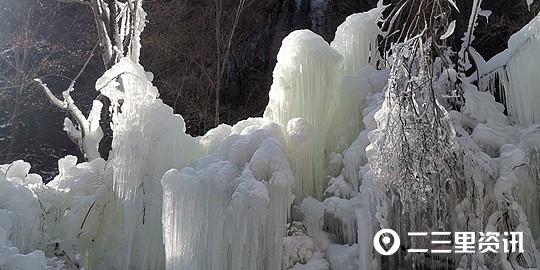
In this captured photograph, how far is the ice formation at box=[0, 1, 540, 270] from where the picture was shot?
14.8ft

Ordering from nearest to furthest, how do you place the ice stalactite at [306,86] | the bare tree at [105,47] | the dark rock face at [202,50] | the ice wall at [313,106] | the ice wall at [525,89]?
the ice wall at [525,89], the ice wall at [313,106], the ice stalactite at [306,86], the bare tree at [105,47], the dark rock face at [202,50]

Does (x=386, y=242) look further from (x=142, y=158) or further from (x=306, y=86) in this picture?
(x=142, y=158)

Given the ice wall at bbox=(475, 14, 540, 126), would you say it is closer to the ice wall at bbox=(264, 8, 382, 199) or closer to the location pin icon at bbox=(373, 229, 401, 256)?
the ice wall at bbox=(264, 8, 382, 199)

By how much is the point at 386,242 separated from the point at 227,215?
1.47m

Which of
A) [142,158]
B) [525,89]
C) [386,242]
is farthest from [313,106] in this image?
[525,89]

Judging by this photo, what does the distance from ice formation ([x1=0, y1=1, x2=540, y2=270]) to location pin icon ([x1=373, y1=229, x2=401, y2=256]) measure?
9cm

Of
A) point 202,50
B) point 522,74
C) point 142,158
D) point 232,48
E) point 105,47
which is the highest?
point 232,48

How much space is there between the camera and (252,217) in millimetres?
4629

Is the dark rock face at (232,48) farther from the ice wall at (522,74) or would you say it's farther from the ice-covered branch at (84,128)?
the ice wall at (522,74)

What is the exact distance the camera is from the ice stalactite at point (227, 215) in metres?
4.58

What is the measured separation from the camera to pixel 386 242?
186 inches

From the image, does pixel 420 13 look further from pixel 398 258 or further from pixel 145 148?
pixel 145 148

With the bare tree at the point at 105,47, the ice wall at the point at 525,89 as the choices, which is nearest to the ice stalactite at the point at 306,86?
the ice wall at the point at 525,89

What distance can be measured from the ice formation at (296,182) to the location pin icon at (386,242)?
88 mm
